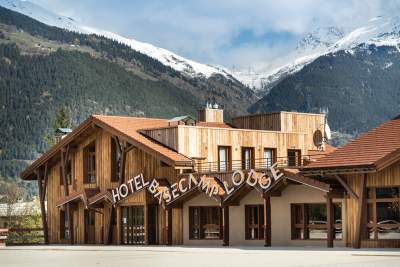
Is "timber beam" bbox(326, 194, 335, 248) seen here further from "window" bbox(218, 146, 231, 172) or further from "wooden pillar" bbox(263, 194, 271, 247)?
"window" bbox(218, 146, 231, 172)

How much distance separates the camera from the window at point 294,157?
54.4 meters

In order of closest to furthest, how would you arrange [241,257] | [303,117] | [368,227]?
[241,257]
[368,227]
[303,117]

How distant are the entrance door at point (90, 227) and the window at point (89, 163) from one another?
1835 mm

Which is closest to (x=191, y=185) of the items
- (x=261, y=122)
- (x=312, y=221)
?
(x=312, y=221)

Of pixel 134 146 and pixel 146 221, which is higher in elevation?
pixel 134 146

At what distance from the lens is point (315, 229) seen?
4262 centimetres

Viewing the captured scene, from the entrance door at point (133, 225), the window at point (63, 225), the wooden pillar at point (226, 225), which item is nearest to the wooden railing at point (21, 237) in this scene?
the window at point (63, 225)

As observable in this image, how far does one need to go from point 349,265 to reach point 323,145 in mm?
29444

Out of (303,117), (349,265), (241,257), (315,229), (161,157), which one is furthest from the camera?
(303,117)

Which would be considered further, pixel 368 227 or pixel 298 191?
pixel 298 191

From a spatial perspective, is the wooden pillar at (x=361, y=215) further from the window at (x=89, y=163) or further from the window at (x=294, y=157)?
the window at (x=89, y=163)

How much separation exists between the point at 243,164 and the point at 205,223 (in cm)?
539

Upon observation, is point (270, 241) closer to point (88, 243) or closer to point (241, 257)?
point (241, 257)

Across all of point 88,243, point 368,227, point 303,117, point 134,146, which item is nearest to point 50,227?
point 88,243
